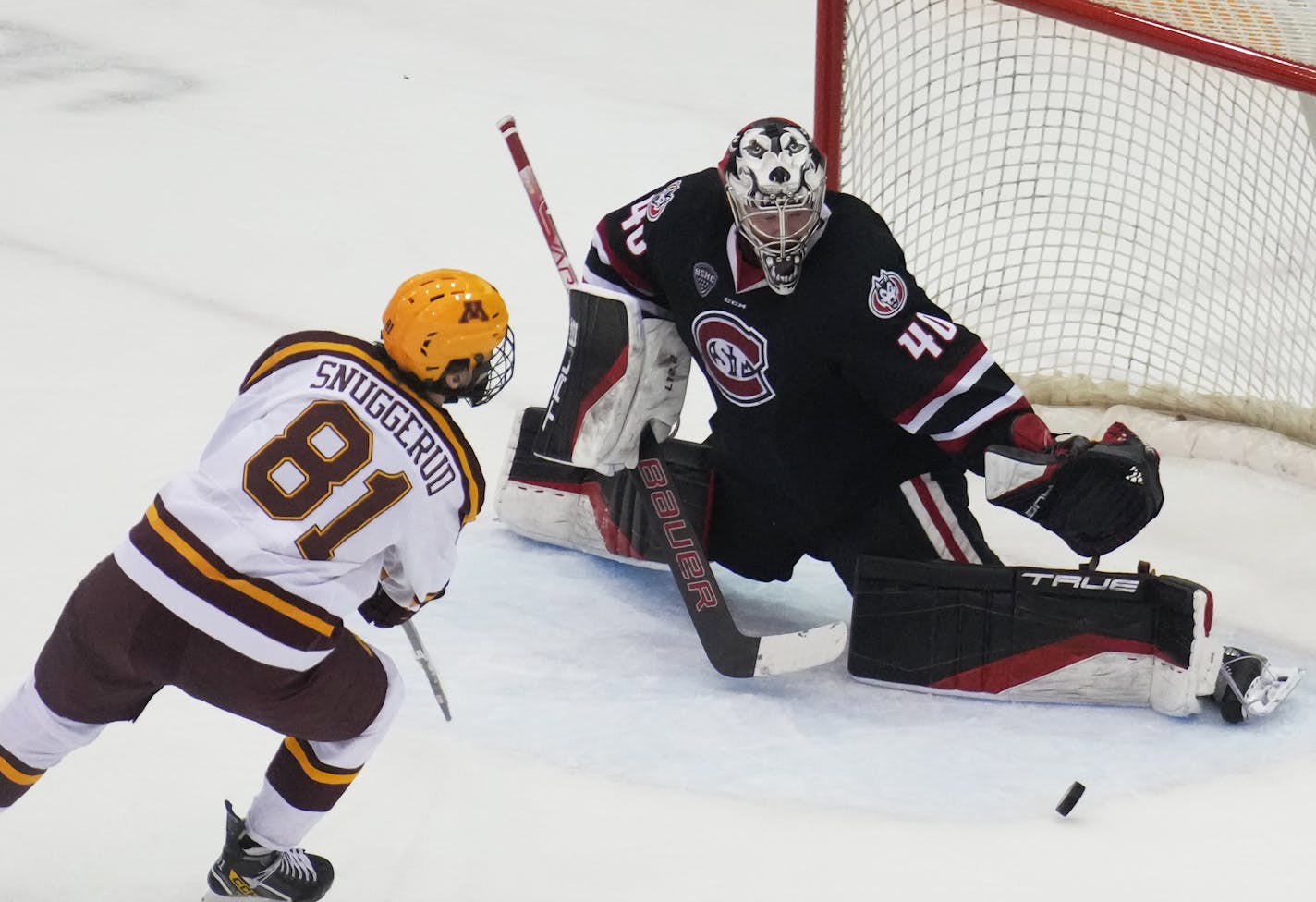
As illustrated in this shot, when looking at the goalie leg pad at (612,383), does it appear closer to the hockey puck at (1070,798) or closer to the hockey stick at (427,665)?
the hockey stick at (427,665)

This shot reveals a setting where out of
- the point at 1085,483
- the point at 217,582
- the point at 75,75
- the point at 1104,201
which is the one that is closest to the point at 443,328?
the point at 217,582

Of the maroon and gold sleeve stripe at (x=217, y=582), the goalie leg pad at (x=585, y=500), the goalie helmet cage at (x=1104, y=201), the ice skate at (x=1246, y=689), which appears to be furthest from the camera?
the goalie helmet cage at (x=1104, y=201)

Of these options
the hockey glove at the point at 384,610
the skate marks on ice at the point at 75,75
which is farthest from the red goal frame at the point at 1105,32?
the skate marks on ice at the point at 75,75

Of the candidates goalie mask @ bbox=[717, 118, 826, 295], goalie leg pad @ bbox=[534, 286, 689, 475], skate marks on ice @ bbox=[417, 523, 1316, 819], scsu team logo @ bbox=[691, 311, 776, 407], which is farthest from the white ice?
goalie mask @ bbox=[717, 118, 826, 295]

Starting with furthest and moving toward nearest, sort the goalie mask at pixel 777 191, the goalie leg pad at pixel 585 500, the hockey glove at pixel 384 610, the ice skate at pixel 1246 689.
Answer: the goalie leg pad at pixel 585 500 → the ice skate at pixel 1246 689 → the goalie mask at pixel 777 191 → the hockey glove at pixel 384 610

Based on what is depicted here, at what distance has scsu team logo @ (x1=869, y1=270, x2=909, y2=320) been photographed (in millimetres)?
2545

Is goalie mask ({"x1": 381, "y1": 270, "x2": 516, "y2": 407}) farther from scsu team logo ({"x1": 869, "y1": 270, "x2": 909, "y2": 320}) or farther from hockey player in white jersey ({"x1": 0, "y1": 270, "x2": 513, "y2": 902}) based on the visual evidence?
scsu team logo ({"x1": 869, "y1": 270, "x2": 909, "y2": 320})

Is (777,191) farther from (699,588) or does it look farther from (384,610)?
(384,610)

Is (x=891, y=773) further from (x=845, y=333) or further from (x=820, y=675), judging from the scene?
(x=845, y=333)

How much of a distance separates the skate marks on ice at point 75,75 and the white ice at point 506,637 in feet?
0.09

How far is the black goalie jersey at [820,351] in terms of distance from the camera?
255cm

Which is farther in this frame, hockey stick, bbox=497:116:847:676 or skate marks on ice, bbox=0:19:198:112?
skate marks on ice, bbox=0:19:198:112

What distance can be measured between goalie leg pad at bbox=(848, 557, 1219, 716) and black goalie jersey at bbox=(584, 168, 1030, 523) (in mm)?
177

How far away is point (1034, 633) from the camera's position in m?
2.67
